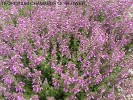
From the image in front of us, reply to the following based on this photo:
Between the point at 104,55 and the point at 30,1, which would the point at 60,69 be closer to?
the point at 104,55

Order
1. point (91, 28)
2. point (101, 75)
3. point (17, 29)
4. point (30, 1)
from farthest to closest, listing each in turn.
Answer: point (30, 1) → point (91, 28) → point (17, 29) → point (101, 75)

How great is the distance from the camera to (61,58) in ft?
11.8

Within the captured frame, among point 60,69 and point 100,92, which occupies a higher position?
point 60,69

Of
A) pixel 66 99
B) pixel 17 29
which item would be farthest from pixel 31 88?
pixel 17 29

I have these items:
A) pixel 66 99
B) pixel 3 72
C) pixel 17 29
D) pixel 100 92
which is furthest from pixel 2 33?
pixel 100 92

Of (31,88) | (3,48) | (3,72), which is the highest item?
(3,48)

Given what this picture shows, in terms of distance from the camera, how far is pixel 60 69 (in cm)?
325

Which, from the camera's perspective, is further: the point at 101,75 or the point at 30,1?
the point at 30,1

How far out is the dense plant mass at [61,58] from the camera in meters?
3.26

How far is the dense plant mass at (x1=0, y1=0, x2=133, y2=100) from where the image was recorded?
3260mm

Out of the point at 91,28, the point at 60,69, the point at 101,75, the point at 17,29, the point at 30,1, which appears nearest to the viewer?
the point at 60,69

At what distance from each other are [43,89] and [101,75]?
724 mm

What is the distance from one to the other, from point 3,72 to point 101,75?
117 centimetres

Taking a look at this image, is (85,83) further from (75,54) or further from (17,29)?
(17,29)
